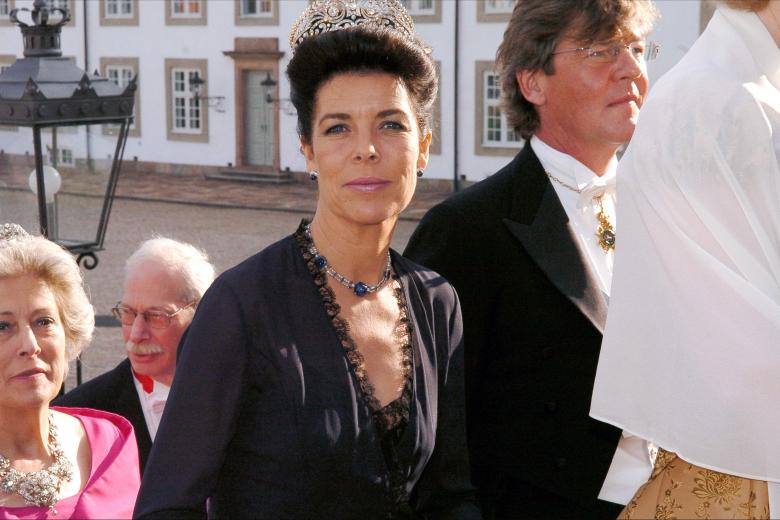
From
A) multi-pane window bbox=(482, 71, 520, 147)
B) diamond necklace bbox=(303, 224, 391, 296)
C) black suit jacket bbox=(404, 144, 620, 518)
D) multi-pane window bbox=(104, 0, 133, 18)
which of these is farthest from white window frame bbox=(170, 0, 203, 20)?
diamond necklace bbox=(303, 224, 391, 296)

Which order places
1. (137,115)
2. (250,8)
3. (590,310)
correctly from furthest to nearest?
(137,115)
(250,8)
(590,310)

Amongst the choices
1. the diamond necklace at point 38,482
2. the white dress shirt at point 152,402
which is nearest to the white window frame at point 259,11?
the white dress shirt at point 152,402

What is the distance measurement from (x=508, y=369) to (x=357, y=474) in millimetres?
934

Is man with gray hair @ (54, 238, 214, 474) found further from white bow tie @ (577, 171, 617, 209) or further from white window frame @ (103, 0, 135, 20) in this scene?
white window frame @ (103, 0, 135, 20)

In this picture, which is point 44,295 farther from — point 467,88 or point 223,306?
point 467,88

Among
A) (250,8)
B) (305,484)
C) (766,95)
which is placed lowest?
(305,484)

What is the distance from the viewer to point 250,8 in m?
31.3

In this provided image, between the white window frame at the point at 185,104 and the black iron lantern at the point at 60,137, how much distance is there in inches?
1093

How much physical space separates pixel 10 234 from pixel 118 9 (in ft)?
106

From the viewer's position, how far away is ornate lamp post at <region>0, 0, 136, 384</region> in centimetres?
447

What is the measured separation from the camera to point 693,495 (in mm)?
2232

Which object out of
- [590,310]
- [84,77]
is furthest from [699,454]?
[84,77]

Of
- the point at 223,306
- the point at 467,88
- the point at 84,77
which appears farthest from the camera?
the point at 467,88

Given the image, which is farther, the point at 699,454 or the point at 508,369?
the point at 508,369
